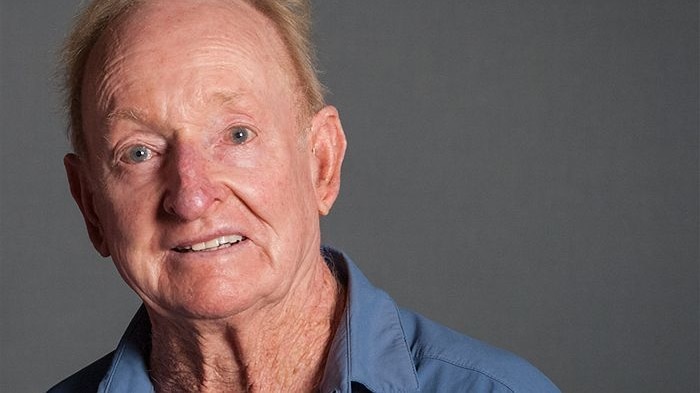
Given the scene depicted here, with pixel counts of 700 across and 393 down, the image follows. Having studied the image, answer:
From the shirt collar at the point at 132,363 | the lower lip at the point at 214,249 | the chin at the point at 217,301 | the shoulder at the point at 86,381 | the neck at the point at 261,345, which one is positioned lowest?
the shoulder at the point at 86,381

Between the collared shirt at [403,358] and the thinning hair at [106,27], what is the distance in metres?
0.47

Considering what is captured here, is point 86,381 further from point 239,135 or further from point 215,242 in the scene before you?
point 239,135

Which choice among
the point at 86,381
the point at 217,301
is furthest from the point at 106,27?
the point at 86,381

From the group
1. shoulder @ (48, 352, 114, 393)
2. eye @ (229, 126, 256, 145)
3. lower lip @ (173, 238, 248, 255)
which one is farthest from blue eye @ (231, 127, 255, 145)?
shoulder @ (48, 352, 114, 393)

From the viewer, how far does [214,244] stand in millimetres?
2846

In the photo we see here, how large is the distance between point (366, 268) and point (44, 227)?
128 cm

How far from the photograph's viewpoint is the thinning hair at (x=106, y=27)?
10.1ft

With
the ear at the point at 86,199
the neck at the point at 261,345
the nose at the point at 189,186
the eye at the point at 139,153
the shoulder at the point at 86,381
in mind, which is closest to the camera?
the nose at the point at 189,186

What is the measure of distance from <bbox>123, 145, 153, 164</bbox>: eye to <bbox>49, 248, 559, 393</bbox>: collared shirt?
1.90ft

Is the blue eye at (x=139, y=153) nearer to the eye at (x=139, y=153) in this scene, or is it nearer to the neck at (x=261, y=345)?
the eye at (x=139, y=153)

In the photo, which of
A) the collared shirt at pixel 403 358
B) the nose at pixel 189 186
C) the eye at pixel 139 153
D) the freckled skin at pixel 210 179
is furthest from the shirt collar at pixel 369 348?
the eye at pixel 139 153

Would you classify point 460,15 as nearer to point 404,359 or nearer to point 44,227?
point 44,227

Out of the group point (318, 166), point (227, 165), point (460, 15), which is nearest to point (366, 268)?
point (460, 15)

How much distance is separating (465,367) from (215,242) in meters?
0.63
